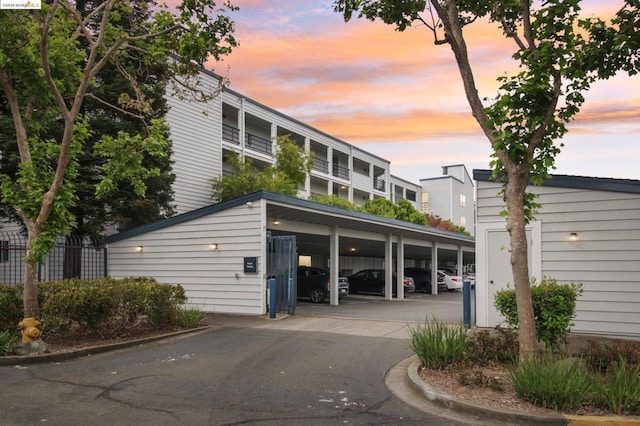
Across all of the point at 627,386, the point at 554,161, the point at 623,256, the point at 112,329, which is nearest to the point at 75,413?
the point at 112,329

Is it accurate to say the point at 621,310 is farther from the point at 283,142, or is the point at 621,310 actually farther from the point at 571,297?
the point at 283,142

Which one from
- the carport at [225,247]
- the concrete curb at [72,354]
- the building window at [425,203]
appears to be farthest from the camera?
the building window at [425,203]

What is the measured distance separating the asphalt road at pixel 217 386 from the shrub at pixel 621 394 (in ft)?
6.02

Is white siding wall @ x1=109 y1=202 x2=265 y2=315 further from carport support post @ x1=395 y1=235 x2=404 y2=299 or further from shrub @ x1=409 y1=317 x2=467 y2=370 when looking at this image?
carport support post @ x1=395 y1=235 x2=404 y2=299

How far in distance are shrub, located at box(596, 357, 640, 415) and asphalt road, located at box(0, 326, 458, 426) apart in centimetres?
183

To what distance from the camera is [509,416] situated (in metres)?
5.65

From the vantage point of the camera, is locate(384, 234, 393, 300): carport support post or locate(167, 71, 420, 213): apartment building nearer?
locate(384, 234, 393, 300): carport support post

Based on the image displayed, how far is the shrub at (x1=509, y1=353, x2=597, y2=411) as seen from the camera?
5754 millimetres

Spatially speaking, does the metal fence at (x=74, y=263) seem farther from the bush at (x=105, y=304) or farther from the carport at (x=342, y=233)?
the carport at (x=342, y=233)

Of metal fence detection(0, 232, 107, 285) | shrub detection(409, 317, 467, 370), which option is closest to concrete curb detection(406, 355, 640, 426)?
shrub detection(409, 317, 467, 370)

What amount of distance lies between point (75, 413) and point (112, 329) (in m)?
5.24

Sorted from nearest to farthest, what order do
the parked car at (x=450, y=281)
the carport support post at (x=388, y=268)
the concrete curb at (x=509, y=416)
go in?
the concrete curb at (x=509, y=416) < the carport support post at (x=388, y=268) < the parked car at (x=450, y=281)

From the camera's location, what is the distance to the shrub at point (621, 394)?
221 inches

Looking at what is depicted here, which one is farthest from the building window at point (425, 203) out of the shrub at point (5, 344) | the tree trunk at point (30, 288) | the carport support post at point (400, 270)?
the shrub at point (5, 344)
